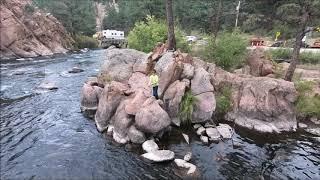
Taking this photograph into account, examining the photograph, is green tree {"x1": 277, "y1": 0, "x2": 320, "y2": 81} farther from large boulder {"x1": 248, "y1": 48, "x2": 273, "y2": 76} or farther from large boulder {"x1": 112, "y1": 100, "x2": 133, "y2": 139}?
large boulder {"x1": 112, "y1": 100, "x2": 133, "y2": 139}

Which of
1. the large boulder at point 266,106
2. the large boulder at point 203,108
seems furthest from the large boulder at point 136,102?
the large boulder at point 266,106

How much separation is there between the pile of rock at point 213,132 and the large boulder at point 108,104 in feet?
18.7

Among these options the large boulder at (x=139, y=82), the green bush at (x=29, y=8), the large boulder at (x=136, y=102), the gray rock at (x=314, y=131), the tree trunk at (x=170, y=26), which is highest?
the green bush at (x=29, y=8)

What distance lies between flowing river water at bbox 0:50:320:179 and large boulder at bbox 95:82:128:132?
70cm

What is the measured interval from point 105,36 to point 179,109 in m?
78.8

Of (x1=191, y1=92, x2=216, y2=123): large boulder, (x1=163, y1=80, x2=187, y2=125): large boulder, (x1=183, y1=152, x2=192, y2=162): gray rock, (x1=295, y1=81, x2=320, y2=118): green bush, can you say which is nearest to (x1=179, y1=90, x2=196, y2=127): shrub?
(x1=163, y1=80, x2=187, y2=125): large boulder

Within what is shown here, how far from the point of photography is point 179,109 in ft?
69.5

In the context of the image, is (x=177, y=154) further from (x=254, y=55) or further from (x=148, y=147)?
(x=254, y=55)

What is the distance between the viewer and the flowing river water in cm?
1559

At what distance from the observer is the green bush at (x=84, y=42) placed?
8573cm

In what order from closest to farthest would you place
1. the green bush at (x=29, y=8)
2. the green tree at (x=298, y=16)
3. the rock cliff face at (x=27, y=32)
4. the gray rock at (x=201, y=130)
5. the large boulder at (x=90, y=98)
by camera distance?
the gray rock at (x=201, y=130)
the green tree at (x=298, y=16)
the large boulder at (x=90, y=98)
the rock cliff face at (x=27, y=32)
the green bush at (x=29, y=8)

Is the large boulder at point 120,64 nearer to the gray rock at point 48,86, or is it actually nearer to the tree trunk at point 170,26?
the tree trunk at point 170,26

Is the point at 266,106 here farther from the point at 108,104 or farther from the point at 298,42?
the point at 108,104

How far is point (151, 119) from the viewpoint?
18.9 metres
